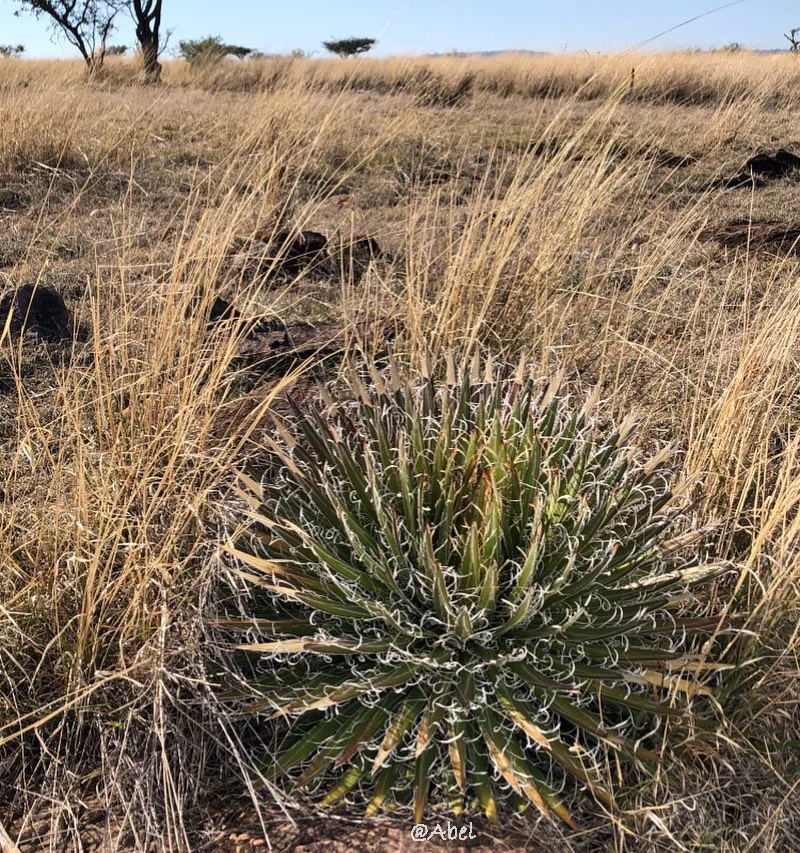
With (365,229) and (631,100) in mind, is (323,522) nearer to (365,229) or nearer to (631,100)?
(365,229)

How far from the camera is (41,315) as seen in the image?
10.1 ft

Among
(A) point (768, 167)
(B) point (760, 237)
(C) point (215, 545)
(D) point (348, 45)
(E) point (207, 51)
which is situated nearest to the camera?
(C) point (215, 545)

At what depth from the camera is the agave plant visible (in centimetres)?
150

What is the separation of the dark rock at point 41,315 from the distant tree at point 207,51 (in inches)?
454

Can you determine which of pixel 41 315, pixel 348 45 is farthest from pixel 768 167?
pixel 348 45

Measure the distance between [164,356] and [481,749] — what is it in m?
1.27

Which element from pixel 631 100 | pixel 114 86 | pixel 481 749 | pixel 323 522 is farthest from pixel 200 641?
pixel 114 86

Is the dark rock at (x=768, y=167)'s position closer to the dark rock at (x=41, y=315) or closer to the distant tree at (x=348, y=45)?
the dark rock at (x=41, y=315)

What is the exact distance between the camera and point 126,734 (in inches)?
61.2

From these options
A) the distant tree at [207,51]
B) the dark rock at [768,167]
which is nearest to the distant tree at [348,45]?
the distant tree at [207,51]

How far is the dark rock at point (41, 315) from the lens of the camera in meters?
2.99

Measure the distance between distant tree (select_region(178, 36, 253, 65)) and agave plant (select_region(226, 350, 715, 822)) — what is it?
13246 millimetres

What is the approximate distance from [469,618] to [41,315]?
232 cm

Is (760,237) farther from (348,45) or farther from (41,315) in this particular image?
(348,45)
